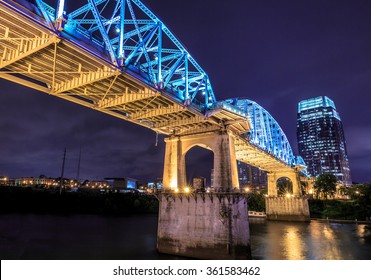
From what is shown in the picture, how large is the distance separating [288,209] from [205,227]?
63.1 metres

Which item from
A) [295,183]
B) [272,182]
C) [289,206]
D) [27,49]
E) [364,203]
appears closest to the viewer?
[27,49]

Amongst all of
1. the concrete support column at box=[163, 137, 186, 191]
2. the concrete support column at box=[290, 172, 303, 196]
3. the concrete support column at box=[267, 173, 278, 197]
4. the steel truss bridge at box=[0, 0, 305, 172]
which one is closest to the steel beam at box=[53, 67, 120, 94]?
the steel truss bridge at box=[0, 0, 305, 172]

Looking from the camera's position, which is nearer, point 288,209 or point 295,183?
point 288,209

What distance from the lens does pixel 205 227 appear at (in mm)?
30234

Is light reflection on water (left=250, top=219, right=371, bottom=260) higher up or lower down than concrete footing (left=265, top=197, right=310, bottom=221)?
lower down

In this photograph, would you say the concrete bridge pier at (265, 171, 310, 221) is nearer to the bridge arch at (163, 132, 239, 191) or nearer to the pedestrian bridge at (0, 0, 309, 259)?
the pedestrian bridge at (0, 0, 309, 259)

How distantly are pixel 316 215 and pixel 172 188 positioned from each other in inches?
3224

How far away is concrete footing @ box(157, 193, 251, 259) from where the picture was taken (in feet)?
95.3

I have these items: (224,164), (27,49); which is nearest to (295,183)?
(224,164)

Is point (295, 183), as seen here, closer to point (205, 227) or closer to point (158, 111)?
point (205, 227)

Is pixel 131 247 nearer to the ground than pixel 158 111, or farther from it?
nearer to the ground

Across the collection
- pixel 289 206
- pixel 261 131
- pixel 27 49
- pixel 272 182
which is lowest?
pixel 289 206

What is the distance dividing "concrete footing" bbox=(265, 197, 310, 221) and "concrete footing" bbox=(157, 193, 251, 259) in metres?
59.6

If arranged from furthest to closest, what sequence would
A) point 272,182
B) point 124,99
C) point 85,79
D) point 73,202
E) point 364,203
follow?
point 73,202 < point 272,182 < point 364,203 < point 124,99 < point 85,79
